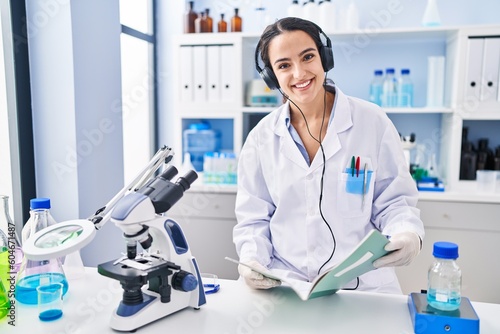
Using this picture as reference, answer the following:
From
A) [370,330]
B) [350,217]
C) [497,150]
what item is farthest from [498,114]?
[370,330]

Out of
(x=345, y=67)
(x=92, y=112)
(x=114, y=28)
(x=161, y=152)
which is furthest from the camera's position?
(x=345, y=67)

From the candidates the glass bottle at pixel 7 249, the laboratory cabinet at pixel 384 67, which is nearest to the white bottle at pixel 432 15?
the laboratory cabinet at pixel 384 67

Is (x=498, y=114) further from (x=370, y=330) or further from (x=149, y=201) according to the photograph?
(x=149, y=201)

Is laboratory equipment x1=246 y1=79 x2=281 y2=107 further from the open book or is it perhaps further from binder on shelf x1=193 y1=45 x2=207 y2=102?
the open book

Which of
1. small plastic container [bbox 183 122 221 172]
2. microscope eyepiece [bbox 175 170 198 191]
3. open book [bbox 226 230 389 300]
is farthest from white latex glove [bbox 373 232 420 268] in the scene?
small plastic container [bbox 183 122 221 172]

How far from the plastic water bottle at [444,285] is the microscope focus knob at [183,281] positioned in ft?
1.67

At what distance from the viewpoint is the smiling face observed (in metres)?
1.31

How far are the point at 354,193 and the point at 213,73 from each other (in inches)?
63.0

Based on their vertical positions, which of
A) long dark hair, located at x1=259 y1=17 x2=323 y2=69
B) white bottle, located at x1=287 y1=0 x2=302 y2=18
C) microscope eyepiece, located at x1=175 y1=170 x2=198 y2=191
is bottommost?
microscope eyepiece, located at x1=175 y1=170 x2=198 y2=191

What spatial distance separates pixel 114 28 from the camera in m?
2.25

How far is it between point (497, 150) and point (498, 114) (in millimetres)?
265

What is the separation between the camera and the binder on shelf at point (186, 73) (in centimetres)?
268

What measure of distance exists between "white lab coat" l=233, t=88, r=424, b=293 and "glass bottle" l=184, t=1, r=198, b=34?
1634 millimetres

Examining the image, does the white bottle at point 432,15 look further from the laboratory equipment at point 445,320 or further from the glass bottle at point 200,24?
the laboratory equipment at point 445,320
